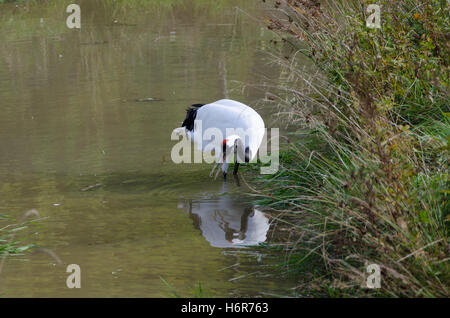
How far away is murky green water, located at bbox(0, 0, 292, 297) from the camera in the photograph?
17.1ft

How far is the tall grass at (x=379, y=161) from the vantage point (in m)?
4.19

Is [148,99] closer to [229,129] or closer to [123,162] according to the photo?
[123,162]

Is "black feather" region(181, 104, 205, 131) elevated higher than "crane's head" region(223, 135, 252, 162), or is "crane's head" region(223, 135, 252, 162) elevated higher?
"black feather" region(181, 104, 205, 131)

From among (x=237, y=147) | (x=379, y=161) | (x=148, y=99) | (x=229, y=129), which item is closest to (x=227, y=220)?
(x=237, y=147)

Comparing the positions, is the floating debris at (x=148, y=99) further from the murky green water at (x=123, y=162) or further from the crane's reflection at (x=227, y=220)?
the crane's reflection at (x=227, y=220)

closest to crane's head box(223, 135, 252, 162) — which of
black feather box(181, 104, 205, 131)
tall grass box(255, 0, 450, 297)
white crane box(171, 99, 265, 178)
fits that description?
white crane box(171, 99, 265, 178)

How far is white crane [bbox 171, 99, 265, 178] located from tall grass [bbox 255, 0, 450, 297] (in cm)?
46

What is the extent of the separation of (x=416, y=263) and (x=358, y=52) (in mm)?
2654

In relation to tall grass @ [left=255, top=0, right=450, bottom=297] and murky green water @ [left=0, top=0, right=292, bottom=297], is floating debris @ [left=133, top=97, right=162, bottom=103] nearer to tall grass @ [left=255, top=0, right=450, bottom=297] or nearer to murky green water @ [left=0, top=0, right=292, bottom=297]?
murky green water @ [left=0, top=0, right=292, bottom=297]

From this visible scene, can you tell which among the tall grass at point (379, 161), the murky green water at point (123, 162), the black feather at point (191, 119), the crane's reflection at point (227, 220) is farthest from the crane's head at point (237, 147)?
the black feather at point (191, 119)
